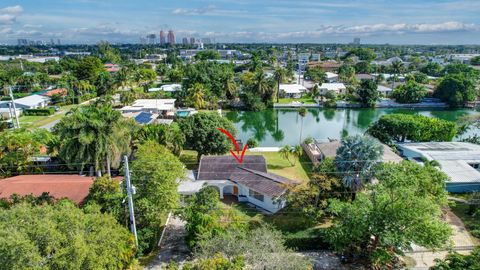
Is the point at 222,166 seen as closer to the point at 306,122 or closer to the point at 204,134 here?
the point at 204,134

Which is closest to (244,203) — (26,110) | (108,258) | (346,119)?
(108,258)

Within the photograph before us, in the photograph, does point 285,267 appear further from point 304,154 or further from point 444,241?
point 304,154

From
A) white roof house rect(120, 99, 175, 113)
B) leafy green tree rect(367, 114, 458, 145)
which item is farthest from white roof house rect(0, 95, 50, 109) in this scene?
leafy green tree rect(367, 114, 458, 145)

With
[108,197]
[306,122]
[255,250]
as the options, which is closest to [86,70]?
[306,122]

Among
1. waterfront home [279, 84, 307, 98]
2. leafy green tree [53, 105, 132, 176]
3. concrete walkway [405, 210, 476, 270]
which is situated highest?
leafy green tree [53, 105, 132, 176]

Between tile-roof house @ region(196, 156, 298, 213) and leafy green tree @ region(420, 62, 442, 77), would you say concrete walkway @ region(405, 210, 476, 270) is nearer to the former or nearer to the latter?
tile-roof house @ region(196, 156, 298, 213)

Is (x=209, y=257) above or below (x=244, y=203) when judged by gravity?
above

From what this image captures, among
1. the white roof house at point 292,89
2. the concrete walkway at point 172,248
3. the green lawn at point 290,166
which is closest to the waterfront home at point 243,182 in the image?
the green lawn at point 290,166
